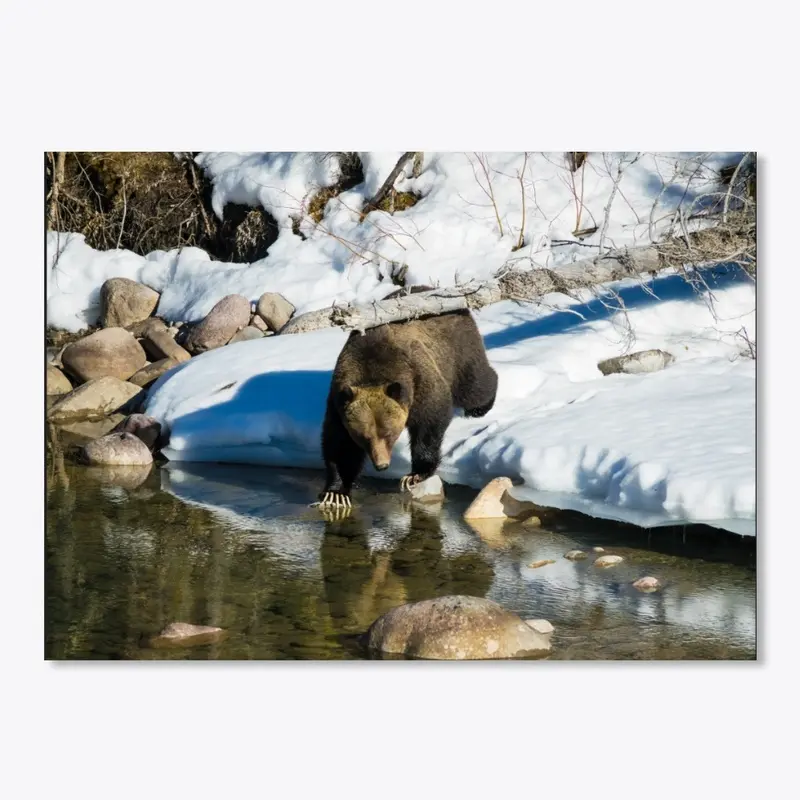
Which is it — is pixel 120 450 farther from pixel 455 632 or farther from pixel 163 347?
pixel 455 632

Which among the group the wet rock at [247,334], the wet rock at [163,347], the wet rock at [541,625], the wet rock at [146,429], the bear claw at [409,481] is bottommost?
the wet rock at [541,625]

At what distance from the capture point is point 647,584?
5.61 meters

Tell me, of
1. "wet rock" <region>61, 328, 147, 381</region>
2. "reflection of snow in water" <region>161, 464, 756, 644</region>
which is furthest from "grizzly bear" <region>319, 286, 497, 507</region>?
"wet rock" <region>61, 328, 147, 381</region>

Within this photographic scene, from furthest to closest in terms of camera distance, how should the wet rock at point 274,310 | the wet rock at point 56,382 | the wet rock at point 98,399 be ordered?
the wet rock at point 274,310
the wet rock at point 98,399
the wet rock at point 56,382

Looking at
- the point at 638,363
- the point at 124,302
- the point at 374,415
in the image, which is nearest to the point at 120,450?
the point at 124,302

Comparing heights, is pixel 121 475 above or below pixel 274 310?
below

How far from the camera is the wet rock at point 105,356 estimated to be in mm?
6871

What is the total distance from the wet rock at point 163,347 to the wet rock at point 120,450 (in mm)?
574

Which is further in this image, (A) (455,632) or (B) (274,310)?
(B) (274,310)

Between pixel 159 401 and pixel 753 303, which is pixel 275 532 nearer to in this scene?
pixel 159 401

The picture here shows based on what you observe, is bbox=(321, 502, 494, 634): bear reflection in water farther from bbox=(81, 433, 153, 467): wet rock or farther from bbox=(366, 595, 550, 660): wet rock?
bbox=(81, 433, 153, 467): wet rock

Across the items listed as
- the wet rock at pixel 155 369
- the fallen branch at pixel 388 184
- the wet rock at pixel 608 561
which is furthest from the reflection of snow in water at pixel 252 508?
the fallen branch at pixel 388 184

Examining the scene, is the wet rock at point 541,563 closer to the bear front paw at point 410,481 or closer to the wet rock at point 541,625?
the wet rock at point 541,625

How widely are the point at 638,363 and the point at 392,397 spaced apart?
1.59 m
